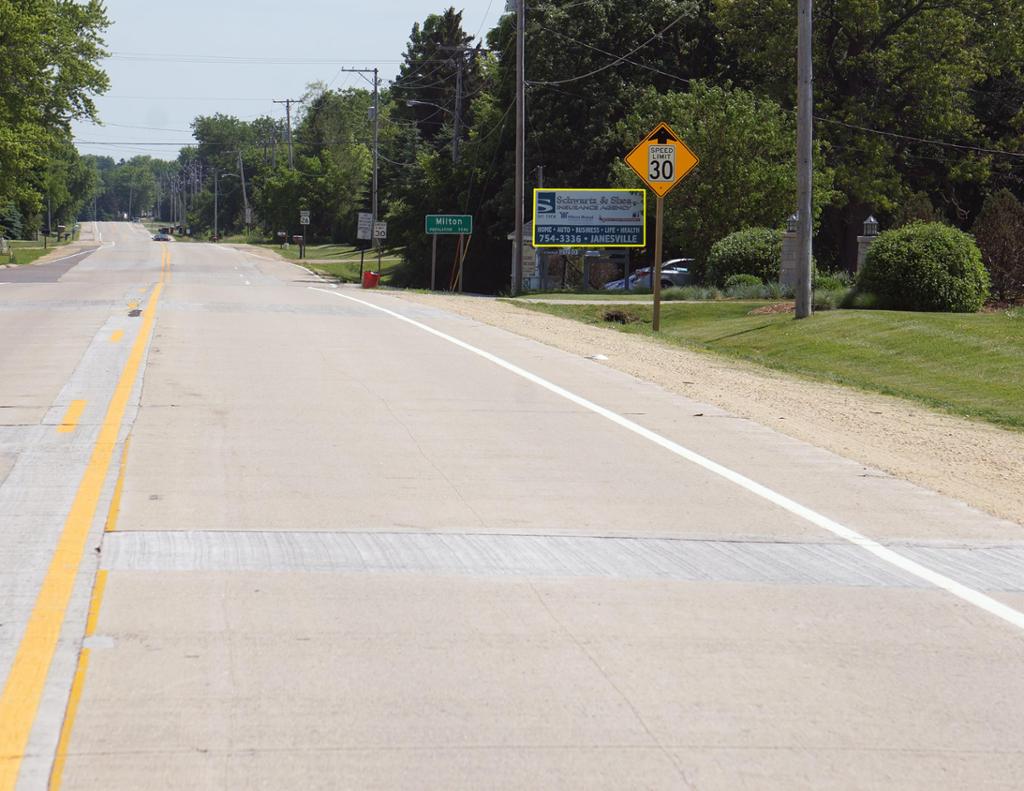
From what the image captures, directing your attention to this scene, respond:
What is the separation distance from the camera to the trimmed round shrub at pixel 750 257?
36156mm

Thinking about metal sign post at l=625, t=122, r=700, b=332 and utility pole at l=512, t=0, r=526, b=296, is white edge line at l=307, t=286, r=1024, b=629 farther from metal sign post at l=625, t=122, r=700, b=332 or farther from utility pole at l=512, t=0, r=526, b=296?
utility pole at l=512, t=0, r=526, b=296

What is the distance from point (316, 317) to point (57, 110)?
2167 inches

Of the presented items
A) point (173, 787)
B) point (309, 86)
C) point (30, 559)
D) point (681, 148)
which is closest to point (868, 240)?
point (681, 148)

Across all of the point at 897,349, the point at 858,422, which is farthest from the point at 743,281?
the point at 858,422

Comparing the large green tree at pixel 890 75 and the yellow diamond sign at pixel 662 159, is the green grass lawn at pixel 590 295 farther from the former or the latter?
the yellow diamond sign at pixel 662 159

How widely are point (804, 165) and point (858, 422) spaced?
42.8 ft

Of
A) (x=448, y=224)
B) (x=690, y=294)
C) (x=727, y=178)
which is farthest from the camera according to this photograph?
(x=448, y=224)

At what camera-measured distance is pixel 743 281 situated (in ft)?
116

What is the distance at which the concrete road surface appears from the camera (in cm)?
466

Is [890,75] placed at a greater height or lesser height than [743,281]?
greater

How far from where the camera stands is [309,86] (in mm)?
157500

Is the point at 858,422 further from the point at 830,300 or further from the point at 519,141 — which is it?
the point at 519,141

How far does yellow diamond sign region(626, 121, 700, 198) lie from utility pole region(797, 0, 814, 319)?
2.75m

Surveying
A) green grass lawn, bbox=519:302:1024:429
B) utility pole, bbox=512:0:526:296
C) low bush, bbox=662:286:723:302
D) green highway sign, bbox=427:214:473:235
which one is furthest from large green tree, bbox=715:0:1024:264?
green grass lawn, bbox=519:302:1024:429
